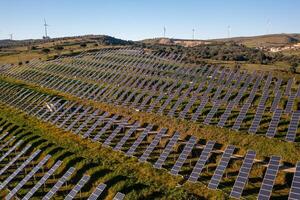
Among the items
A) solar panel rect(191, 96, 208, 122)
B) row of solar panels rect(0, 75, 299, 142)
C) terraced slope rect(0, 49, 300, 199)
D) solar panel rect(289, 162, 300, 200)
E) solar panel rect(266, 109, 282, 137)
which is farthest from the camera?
solar panel rect(191, 96, 208, 122)

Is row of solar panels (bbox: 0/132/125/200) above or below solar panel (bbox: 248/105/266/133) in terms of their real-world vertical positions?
below

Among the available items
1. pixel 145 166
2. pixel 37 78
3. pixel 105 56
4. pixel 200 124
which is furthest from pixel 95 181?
pixel 105 56

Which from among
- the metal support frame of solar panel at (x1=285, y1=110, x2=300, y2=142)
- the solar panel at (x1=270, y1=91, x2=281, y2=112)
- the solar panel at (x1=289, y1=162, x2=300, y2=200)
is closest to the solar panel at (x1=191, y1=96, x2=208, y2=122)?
the solar panel at (x1=270, y1=91, x2=281, y2=112)

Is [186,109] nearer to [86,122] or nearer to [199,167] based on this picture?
[86,122]

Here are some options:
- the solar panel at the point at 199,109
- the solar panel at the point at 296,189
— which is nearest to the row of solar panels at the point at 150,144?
the solar panel at the point at 296,189

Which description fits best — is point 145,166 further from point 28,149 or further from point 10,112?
point 10,112

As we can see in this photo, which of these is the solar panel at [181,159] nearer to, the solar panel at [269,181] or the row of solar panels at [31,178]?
the row of solar panels at [31,178]

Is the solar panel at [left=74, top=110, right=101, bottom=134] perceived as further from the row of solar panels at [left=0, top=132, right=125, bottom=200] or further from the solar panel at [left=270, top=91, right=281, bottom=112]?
the solar panel at [left=270, top=91, right=281, bottom=112]

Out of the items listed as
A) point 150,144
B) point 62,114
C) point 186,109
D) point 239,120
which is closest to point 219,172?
point 150,144

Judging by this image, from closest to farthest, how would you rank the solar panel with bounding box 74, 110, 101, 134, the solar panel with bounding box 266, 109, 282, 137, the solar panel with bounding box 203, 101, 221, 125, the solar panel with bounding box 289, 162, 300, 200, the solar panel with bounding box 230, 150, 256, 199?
the solar panel with bounding box 289, 162, 300, 200
the solar panel with bounding box 230, 150, 256, 199
the solar panel with bounding box 266, 109, 282, 137
the solar panel with bounding box 203, 101, 221, 125
the solar panel with bounding box 74, 110, 101, 134
